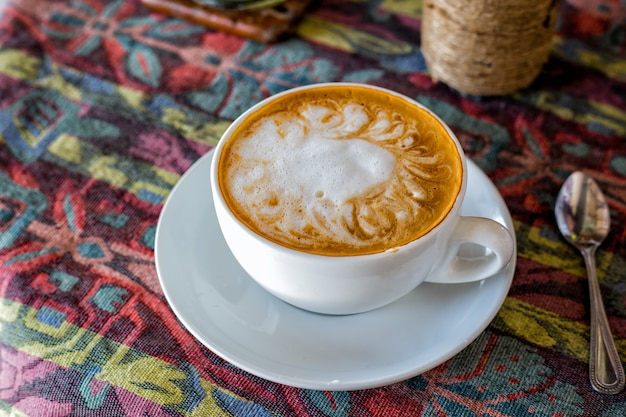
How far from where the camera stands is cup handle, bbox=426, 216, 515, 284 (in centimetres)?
57

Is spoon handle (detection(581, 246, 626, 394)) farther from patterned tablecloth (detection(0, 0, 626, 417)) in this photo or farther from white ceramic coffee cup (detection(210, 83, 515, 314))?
white ceramic coffee cup (detection(210, 83, 515, 314))

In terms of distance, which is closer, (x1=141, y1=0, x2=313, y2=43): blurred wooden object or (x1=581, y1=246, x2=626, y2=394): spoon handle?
(x1=581, y1=246, x2=626, y2=394): spoon handle

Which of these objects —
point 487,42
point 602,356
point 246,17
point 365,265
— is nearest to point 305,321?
point 365,265

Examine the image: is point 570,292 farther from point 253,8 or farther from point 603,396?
point 253,8

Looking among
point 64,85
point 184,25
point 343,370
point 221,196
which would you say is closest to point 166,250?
point 221,196

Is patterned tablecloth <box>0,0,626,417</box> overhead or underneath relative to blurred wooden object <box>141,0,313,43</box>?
underneath

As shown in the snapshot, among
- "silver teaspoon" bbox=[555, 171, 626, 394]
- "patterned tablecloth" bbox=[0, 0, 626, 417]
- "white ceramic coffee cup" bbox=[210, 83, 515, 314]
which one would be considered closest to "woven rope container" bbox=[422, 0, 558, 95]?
"patterned tablecloth" bbox=[0, 0, 626, 417]

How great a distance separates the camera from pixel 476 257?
25.3 inches

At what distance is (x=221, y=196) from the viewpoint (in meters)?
0.58

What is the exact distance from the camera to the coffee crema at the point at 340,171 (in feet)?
1.85

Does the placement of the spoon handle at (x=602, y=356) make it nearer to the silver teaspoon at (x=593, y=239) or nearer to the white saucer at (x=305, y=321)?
the silver teaspoon at (x=593, y=239)

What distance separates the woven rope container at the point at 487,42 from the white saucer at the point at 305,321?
10.0 inches

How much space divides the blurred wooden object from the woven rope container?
8.4 inches

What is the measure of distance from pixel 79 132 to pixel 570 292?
0.63 metres
